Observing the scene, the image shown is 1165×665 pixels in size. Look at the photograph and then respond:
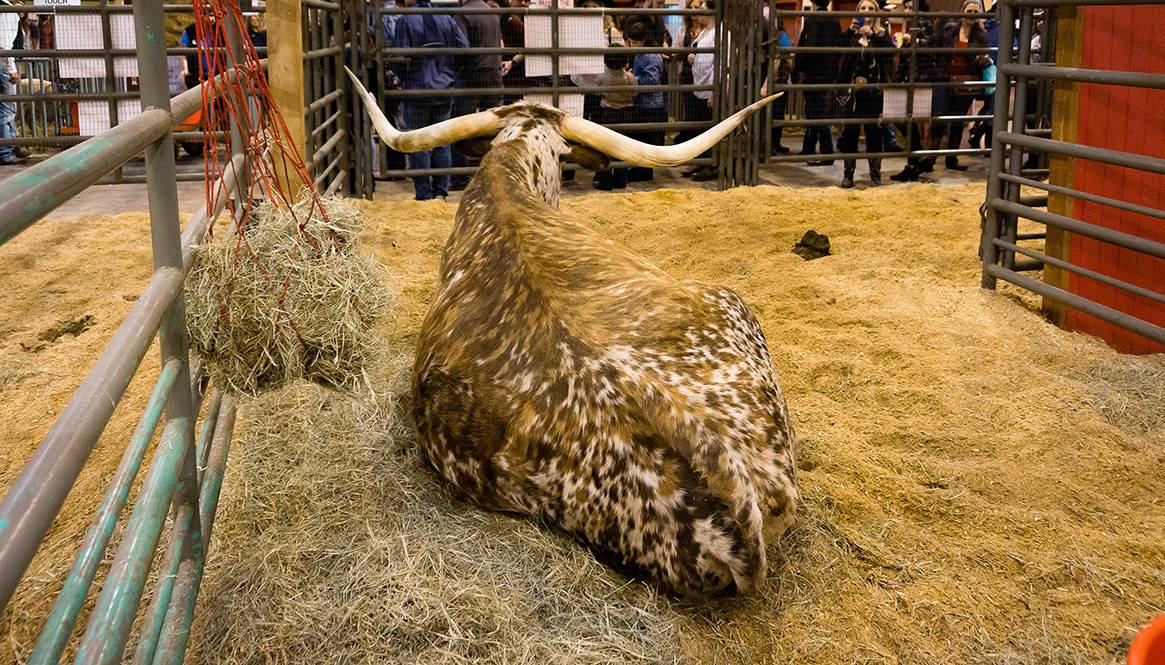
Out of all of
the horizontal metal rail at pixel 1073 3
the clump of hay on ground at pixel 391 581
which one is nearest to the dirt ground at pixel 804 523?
the clump of hay on ground at pixel 391 581

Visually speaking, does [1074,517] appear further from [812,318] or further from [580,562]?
[812,318]

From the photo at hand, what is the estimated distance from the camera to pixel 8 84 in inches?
320

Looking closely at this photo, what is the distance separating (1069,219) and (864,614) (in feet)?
8.58

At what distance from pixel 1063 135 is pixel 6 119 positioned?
8.38m

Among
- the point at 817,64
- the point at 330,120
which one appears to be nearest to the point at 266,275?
the point at 330,120

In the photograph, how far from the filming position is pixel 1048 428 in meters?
3.13

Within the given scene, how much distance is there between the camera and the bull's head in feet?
12.7

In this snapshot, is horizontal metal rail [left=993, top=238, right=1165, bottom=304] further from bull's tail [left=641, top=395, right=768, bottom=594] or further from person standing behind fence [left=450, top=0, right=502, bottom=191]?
person standing behind fence [left=450, top=0, right=502, bottom=191]

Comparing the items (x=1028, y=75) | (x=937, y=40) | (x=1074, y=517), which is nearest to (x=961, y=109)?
(x=937, y=40)

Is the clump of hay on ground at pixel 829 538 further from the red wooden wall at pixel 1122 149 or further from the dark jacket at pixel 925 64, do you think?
the dark jacket at pixel 925 64

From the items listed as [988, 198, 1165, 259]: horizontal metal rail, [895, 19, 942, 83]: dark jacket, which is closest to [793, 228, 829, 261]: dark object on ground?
[988, 198, 1165, 259]: horizontal metal rail

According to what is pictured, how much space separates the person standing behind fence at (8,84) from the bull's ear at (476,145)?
513 centimetres

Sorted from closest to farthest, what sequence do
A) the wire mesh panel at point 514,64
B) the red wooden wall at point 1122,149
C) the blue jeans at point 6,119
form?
the red wooden wall at point 1122,149 → the wire mesh panel at point 514,64 → the blue jeans at point 6,119

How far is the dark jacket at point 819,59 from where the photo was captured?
8445 mm
